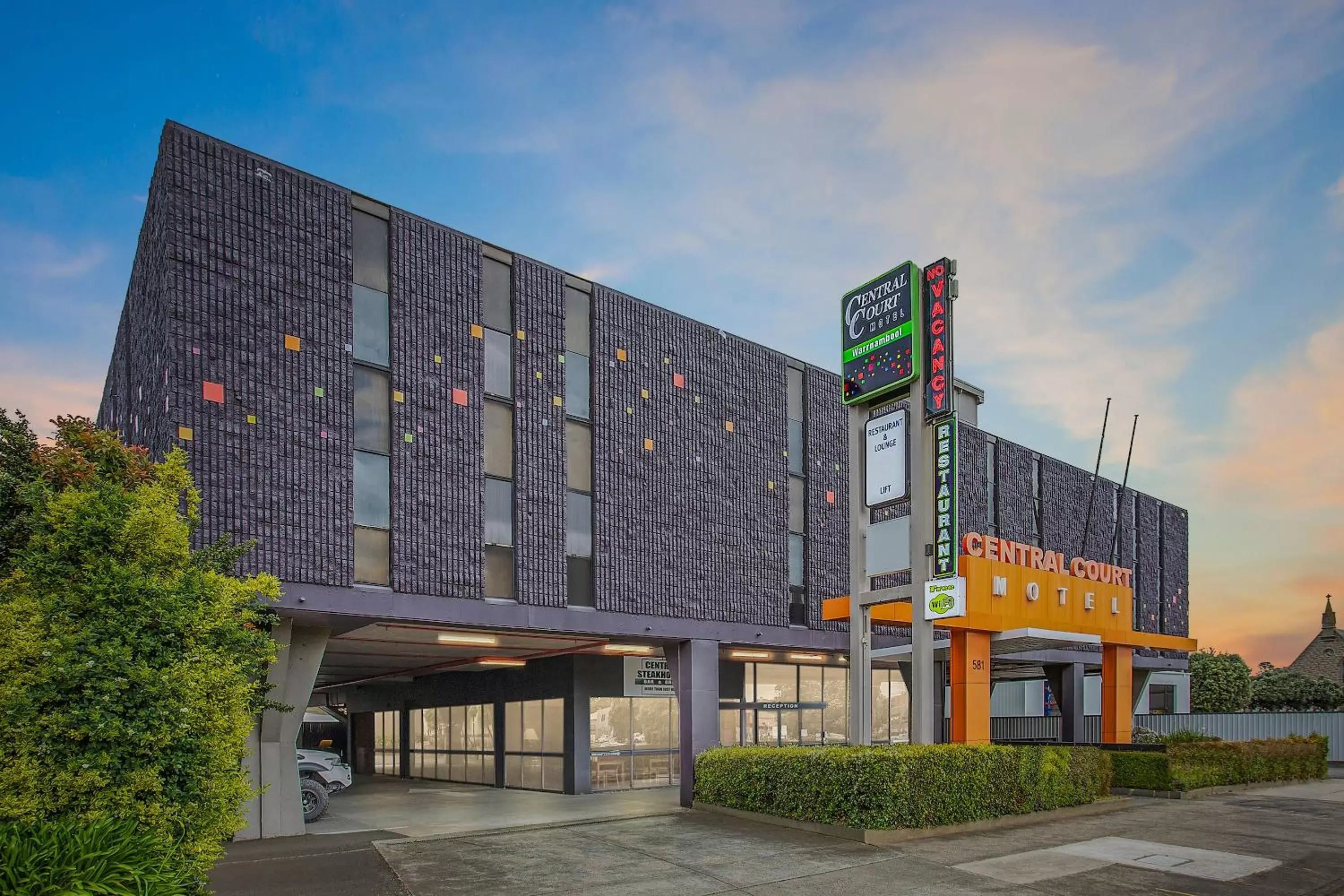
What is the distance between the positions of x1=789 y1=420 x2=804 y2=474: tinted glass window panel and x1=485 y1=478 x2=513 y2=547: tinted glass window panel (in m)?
8.05

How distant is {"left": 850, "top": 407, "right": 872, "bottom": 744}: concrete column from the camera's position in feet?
57.4

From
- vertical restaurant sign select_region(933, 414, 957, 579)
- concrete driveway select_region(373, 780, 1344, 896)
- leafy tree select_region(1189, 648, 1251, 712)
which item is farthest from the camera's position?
leafy tree select_region(1189, 648, 1251, 712)

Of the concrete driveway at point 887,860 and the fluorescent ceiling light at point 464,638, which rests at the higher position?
the fluorescent ceiling light at point 464,638

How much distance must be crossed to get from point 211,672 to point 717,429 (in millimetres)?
14237

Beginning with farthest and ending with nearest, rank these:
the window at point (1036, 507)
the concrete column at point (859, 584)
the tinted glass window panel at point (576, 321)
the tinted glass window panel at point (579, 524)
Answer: the window at point (1036, 507) < the tinted glass window panel at point (576, 321) < the tinted glass window panel at point (579, 524) < the concrete column at point (859, 584)

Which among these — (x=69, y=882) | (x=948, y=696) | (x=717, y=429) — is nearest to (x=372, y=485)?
(x=717, y=429)

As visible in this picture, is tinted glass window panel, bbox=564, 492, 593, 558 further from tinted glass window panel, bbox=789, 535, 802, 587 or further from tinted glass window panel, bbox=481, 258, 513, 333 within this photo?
tinted glass window panel, bbox=789, 535, 802, 587

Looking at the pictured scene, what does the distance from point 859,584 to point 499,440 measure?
24.0 feet

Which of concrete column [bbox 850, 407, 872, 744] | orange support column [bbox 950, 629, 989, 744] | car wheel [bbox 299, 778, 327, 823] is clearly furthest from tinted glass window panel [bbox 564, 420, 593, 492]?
orange support column [bbox 950, 629, 989, 744]

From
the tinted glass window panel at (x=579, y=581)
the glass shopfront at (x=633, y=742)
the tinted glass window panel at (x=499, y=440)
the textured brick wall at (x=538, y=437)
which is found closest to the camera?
the tinted glass window panel at (x=499, y=440)

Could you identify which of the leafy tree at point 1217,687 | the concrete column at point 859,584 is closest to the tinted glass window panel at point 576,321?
the concrete column at point 859,584

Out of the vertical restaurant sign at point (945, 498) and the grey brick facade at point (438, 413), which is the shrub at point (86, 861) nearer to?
the grey brick facade at point (438, 413)

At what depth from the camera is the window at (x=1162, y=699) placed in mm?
41438

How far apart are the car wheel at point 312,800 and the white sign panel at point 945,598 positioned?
40.5 feet
